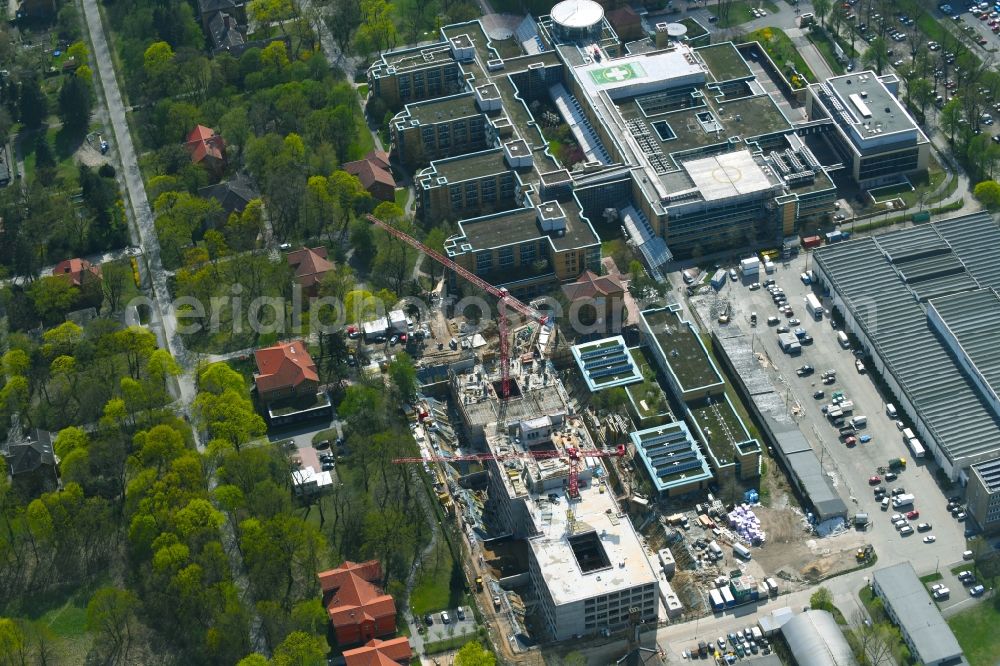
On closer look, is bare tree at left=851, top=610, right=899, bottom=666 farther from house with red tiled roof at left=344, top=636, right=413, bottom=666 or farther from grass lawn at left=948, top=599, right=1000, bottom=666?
house with red tiled roof at left=344, top=636, right=413, bottom=666

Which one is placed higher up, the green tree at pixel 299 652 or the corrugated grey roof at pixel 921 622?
the green tree at pixel 299 652

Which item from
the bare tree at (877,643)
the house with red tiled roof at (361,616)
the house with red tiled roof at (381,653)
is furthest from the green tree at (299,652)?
the bare tree at (877,643)

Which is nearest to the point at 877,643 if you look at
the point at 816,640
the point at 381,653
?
the point at 816,640

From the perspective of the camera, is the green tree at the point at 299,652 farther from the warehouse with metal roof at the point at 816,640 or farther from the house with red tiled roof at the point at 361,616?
the warehouse with metal roof at the point at 816,640

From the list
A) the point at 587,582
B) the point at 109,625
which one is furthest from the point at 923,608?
the point at 109,625

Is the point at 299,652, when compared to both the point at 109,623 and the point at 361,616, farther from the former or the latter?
the point at 109,623

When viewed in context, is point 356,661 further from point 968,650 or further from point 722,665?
point 968,650

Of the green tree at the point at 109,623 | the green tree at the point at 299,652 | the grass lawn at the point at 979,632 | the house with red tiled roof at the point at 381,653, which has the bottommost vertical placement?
the grass lawn at the point at 979,632

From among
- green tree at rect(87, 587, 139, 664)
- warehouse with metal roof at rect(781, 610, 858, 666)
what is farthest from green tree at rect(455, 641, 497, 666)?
green tree at rect(87, 587, 139, 664)
